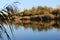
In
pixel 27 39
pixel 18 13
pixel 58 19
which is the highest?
pixel 18 13

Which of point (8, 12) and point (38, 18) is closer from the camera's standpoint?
point (8, 12)

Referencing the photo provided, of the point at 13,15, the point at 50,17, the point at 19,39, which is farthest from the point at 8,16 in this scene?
the point at 50,17

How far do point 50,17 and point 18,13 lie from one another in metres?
17.4

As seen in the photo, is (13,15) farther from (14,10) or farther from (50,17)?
(50,17)

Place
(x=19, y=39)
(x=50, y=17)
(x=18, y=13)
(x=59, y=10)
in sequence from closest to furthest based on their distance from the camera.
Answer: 1. (x=18, y=13)
2. (x=19, y=39)
3. (x=50, y=17)
4. (x=59, y=10)

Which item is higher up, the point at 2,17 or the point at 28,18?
the point at 2,17

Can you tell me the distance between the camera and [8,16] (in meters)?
0.97

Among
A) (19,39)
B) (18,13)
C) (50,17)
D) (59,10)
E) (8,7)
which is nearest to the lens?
(8,7)

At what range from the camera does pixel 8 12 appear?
933 mm

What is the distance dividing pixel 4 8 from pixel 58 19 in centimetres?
1803

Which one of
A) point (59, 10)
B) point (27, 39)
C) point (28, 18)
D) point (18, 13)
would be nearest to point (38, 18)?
point (28, 18)

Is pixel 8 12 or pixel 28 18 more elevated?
pixel 8 12

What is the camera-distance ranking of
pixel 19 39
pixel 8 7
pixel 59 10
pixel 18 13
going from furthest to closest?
pixel 59 10
pixel 19 39
pixel 18 13
pixel 8 7

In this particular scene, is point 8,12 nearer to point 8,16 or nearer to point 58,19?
point 8,16
